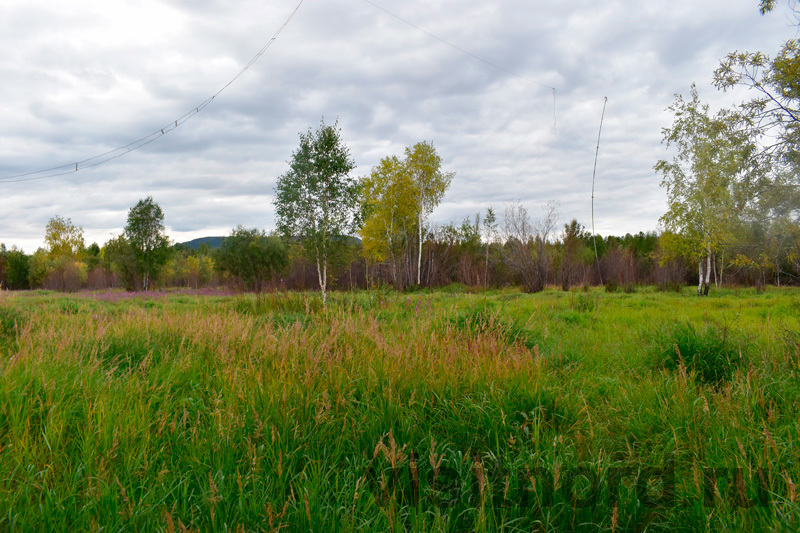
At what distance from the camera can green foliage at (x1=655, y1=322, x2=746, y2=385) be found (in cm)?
434

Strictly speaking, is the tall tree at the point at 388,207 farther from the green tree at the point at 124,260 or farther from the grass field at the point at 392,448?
the grass field at the point at 392,448

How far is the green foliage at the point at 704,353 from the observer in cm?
434

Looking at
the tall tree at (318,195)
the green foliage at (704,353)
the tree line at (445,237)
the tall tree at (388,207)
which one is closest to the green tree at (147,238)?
the tree line at (445,237)

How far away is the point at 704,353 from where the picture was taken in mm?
4531

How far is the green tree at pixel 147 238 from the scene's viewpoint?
34.2 metres

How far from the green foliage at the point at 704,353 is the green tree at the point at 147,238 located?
3802 cm

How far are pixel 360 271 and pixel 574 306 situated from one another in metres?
22.5

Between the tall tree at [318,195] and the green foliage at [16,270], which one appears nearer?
the tall tree at [318,195]

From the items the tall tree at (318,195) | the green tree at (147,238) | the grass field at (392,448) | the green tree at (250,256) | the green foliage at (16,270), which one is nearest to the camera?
the grass field at (392,448)

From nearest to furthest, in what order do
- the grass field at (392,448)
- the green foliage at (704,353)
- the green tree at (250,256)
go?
the grass field at (392,448)
the green foliage at (704,353)
the green tree at (250,256)

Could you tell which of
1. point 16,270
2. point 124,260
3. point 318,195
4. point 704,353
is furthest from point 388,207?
point 16,270

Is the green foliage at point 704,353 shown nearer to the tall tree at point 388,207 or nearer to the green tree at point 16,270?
the tall tree at point 388,207

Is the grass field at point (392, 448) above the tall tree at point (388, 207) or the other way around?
the other way around

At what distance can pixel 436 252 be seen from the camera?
108ft
